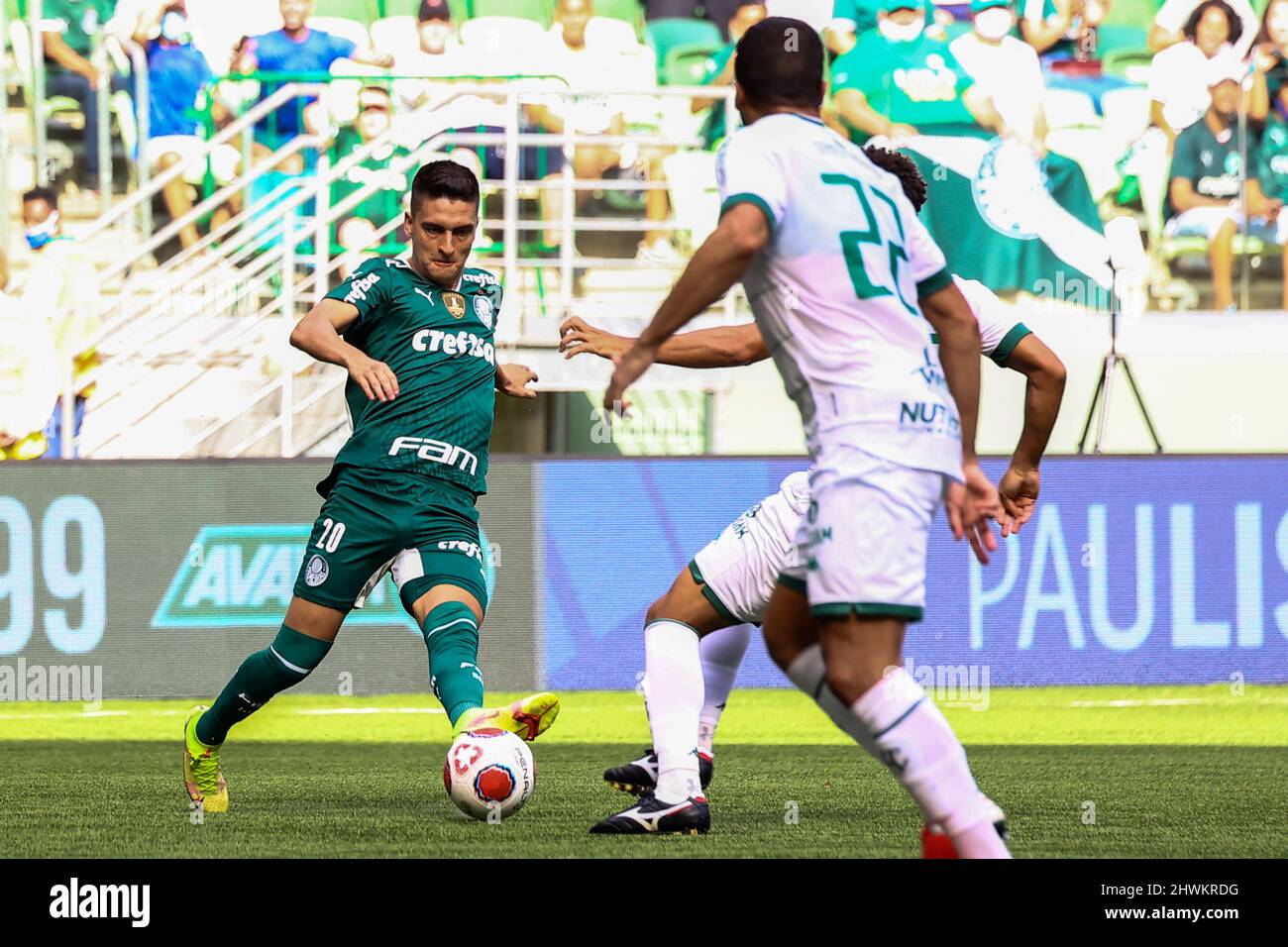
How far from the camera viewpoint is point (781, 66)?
4.80 m

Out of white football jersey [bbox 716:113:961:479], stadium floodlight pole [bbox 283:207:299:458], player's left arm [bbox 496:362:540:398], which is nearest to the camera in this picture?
white football jersey [bbox 716:113:961:479]

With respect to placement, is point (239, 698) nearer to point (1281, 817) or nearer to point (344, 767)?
point (344, 767)

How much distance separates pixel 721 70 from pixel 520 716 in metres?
9.97

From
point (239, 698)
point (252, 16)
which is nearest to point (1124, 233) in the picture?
point (252, 16)

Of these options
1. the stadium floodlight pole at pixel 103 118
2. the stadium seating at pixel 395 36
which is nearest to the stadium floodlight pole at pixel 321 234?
the stadium seating at pixel 395 36

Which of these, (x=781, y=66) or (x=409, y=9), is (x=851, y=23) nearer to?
(x=409, y=9)

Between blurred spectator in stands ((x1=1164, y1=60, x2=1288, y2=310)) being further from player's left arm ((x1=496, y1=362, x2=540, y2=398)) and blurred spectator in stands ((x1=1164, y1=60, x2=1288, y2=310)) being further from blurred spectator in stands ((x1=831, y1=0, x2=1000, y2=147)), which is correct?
player's left arm ((x1=496, y1=362, x2=540, y2=398))

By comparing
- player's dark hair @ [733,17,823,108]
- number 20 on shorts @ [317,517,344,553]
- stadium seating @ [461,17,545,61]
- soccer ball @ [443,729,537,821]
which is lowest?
soccer ball @ [443,729,537,821]

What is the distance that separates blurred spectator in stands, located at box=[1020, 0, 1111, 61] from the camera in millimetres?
15555

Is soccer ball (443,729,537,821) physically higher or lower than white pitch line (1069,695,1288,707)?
higher

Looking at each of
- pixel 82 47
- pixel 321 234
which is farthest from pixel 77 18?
pixel 321 234

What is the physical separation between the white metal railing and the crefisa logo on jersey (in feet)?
23.0
